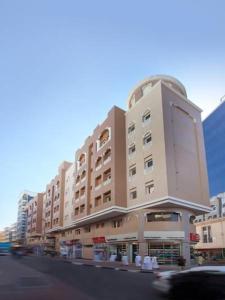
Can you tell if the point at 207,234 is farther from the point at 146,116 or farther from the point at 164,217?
the point at 146,116

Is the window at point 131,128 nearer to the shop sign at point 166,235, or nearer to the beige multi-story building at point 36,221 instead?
the shop sign at point 166,235

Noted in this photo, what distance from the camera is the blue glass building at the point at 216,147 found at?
80.2m

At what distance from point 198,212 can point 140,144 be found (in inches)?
450

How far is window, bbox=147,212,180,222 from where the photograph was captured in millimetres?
35406

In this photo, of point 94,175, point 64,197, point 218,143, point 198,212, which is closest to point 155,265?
point 198,212

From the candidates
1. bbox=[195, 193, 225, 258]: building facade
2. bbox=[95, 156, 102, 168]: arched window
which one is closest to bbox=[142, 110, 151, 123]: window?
bbox=[95, 156, 102, 168]: arched window

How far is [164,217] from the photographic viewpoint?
35.6m

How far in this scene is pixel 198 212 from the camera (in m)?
39.7

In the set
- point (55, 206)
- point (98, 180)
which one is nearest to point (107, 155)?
point (98, 180)

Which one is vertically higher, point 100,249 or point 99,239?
point 99,239

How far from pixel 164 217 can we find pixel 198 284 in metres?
26.5

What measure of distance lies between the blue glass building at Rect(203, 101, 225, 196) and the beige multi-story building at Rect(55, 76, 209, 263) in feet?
124

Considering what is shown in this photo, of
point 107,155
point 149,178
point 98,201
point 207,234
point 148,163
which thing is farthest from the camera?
point 207,234

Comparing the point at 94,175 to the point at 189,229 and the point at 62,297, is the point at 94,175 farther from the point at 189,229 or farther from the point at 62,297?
the point at 62,297
